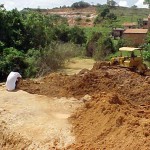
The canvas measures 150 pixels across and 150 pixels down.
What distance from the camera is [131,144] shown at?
36.8 ft

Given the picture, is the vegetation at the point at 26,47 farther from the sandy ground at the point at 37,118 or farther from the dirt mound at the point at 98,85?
the sandy ground at the point at 37,118

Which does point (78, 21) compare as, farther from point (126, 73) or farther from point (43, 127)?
point (43, 127)

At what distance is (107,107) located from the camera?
1460cm

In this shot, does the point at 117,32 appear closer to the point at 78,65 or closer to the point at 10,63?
the point at 78,65

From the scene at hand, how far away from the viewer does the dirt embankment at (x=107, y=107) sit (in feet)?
39.2

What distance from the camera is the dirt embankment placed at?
11945 mm

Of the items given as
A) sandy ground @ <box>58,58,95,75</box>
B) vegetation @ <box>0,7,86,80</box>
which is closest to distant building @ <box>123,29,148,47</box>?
sandy ground @ <box>58,58,95,75</box>

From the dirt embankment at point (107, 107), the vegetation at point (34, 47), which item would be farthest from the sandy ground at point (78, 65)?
the dirt embankment at point (107, 107)

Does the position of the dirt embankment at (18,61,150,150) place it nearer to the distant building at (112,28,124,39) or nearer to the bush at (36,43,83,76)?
the bush at (36,43,83,76)

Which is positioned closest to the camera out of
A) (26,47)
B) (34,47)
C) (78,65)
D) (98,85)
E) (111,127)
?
(111,127)

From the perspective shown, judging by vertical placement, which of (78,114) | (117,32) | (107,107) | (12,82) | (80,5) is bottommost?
(117,32)

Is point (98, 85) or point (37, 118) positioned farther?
point (98, 85)

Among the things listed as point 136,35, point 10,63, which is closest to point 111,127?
point 10,63

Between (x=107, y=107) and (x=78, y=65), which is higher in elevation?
(x=107, y=107)
